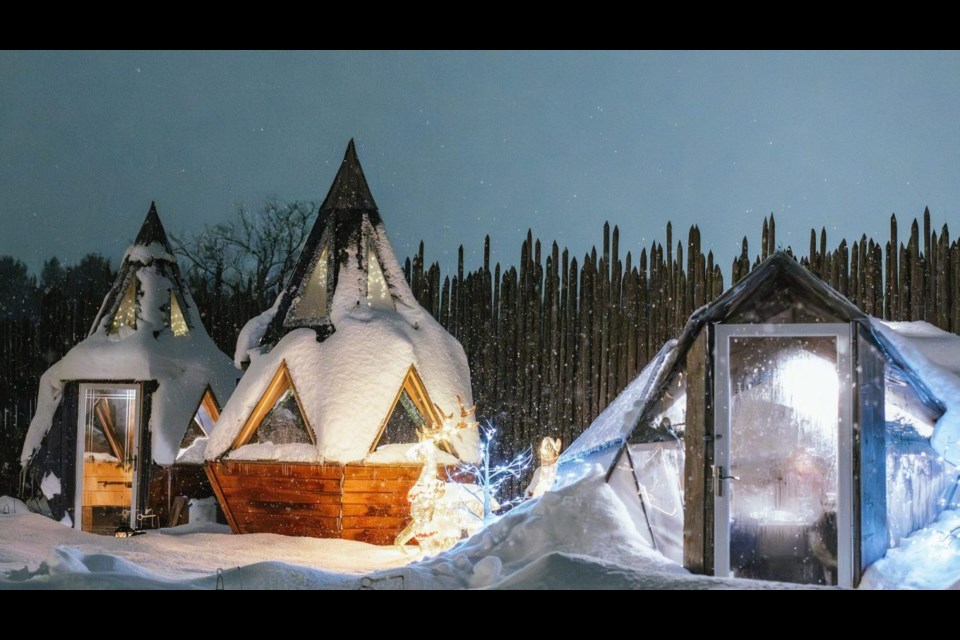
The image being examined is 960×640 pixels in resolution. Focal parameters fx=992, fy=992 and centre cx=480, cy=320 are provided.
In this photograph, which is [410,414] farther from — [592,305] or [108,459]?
[108,459]

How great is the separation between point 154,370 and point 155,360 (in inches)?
4.8

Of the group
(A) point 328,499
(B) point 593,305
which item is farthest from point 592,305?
(A) point 328,499

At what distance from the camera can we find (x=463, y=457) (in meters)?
9.27

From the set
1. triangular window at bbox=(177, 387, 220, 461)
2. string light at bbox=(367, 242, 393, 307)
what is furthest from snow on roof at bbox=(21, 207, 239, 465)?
string light at bbox=(367, 242, 393, 307)

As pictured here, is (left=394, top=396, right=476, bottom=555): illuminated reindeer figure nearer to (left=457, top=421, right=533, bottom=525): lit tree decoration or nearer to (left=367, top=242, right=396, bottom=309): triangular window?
(left=457, top=421, right=533, bottom=525): lit tree decoration

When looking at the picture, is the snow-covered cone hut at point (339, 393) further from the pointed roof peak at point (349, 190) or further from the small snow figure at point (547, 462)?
the small snow figure at point (547, 462)

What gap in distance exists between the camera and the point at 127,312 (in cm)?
1096

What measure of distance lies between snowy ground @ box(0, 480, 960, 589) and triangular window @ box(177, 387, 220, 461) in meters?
2.10

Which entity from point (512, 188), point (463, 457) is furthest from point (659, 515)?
point (512, 188)

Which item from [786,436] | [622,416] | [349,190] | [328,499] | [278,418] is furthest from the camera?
[349,190]

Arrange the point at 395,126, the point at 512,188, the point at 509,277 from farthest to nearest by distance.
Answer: the point at 395,126 → the point at 512,188 → the point at 509,277

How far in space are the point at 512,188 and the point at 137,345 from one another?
879cm

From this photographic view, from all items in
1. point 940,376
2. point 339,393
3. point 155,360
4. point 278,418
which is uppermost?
point 155,360
